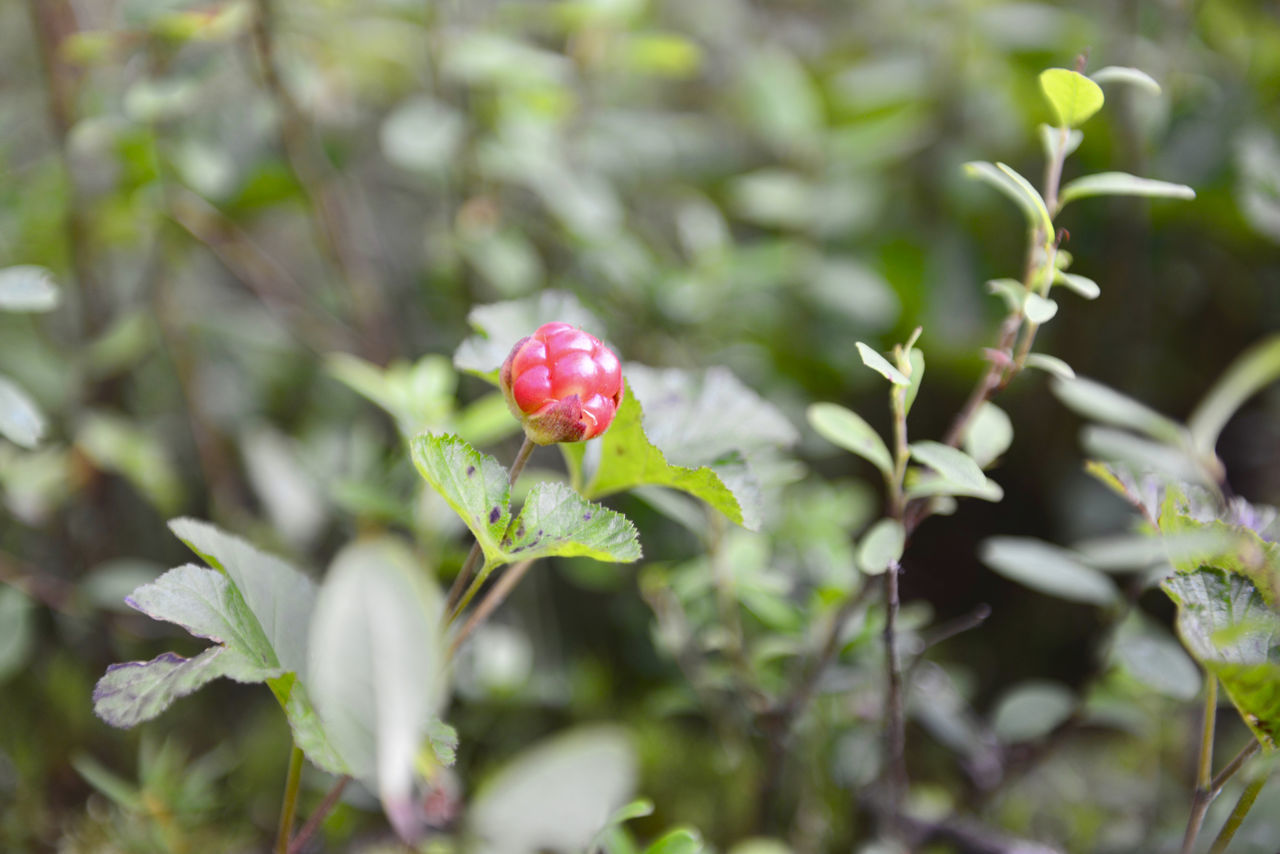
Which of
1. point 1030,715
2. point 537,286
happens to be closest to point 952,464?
point 1030,715

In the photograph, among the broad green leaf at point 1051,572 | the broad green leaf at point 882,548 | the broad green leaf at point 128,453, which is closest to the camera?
the broad green leaf at point 882,548

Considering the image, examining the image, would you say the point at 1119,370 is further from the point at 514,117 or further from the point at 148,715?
the point at 148,715

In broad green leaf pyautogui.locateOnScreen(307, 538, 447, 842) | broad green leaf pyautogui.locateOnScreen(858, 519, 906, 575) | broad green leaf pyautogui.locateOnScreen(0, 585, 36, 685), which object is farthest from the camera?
broad green leaf pyautogui.locateOnScreen(0, 585, 36, 685)

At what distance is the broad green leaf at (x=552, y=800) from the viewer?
1.16 ft

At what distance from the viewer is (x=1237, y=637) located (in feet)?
0.98

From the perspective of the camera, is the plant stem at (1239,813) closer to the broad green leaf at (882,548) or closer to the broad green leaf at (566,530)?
the broad green leaf at (882,548)

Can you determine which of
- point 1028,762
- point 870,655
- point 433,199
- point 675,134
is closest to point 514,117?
point 675,134

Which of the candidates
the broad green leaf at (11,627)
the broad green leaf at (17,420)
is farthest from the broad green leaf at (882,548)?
the broad green leaf at (11,627)

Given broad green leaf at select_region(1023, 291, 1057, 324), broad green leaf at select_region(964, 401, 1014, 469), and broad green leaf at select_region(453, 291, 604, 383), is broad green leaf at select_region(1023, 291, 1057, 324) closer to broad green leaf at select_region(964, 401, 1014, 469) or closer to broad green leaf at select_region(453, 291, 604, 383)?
broad green leaf at select_region(964, 401, 1014, 469)

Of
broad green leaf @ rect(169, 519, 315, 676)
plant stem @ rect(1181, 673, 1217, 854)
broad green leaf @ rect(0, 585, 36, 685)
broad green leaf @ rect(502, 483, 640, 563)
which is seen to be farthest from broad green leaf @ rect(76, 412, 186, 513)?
plant stem @ rect(1181, 673, 1217, 854)

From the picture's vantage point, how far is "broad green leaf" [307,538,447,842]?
0.25 meters

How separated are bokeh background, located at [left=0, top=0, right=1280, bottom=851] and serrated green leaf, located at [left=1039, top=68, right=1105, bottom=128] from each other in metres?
0.36

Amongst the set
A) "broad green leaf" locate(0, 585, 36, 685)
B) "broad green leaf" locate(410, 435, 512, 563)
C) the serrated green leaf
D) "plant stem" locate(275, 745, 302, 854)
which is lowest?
"broad green leaf" locate(0, 585, 36, 685)

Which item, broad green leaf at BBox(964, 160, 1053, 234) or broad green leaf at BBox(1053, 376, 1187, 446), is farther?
broad green leaf at BBox(1053, 376, 1187, 446)
